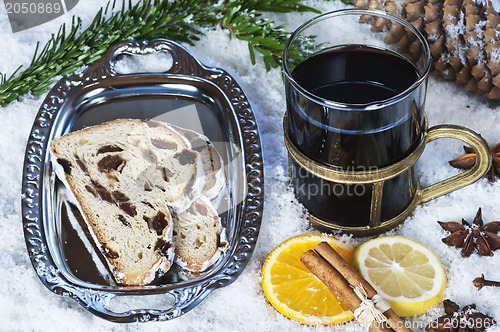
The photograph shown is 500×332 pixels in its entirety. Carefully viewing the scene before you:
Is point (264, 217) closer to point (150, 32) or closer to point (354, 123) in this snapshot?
point (354, 123)

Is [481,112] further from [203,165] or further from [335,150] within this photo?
[203,165]

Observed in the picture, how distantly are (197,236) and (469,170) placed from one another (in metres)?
0.48

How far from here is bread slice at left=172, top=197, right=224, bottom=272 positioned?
107cm

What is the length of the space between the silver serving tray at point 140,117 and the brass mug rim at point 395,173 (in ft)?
0.43

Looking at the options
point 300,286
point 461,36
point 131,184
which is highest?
point 461,36

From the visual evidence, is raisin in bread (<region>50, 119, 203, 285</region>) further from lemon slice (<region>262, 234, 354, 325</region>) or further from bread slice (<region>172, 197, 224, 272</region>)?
lemon slice (<region>262, 234, 354, 325</region>)

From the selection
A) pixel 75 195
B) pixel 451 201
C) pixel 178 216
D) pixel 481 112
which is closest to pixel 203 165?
pixel 178 216

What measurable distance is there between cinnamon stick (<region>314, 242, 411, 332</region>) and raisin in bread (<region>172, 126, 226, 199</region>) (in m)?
0.22

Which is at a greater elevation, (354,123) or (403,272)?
(354,123)

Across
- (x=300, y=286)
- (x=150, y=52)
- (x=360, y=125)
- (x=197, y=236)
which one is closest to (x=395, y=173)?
(x=360, y=125)

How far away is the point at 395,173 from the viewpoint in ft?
3.38

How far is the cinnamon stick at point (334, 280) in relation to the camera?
980mm

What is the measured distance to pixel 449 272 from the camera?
3.57 feet

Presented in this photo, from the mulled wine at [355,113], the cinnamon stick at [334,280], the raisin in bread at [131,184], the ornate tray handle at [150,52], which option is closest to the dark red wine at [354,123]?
the mulled wine at [355,113]
